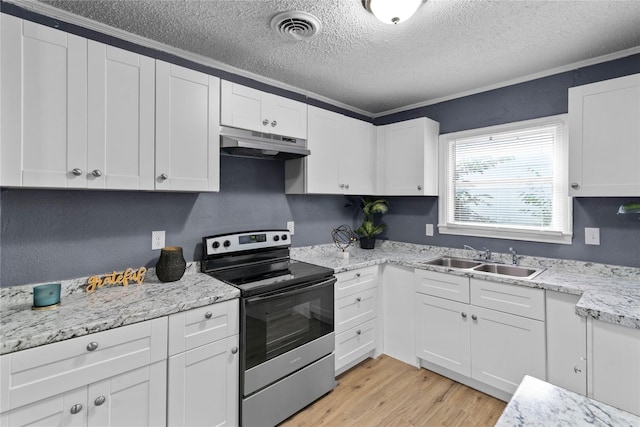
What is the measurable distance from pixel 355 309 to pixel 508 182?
1776mm

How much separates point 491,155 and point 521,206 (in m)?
0.54

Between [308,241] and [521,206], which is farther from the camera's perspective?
[308,241]

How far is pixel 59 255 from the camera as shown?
5.86 feet

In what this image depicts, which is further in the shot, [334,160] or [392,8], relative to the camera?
[334,160]

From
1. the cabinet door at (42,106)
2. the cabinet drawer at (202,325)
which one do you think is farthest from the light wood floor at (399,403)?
the cabinet door at (42,106)

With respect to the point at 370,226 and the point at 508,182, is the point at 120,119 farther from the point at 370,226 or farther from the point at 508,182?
the point at 508,182

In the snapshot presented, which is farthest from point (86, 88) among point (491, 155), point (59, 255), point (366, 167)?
point (491, 155)

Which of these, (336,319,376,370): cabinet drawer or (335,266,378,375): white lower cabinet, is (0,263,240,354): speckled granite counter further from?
(336,319,376,370): cabinet drawer

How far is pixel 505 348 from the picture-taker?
Result: 2236 millimetres

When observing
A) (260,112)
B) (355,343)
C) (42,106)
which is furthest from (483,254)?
(42,106)

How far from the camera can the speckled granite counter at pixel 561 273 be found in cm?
162

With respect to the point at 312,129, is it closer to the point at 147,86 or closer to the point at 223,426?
the point at 147,86

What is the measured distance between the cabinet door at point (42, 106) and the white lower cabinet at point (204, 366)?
0.94 m

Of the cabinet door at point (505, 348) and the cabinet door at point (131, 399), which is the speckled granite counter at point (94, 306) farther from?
the cabinet door at point (505, 348)
